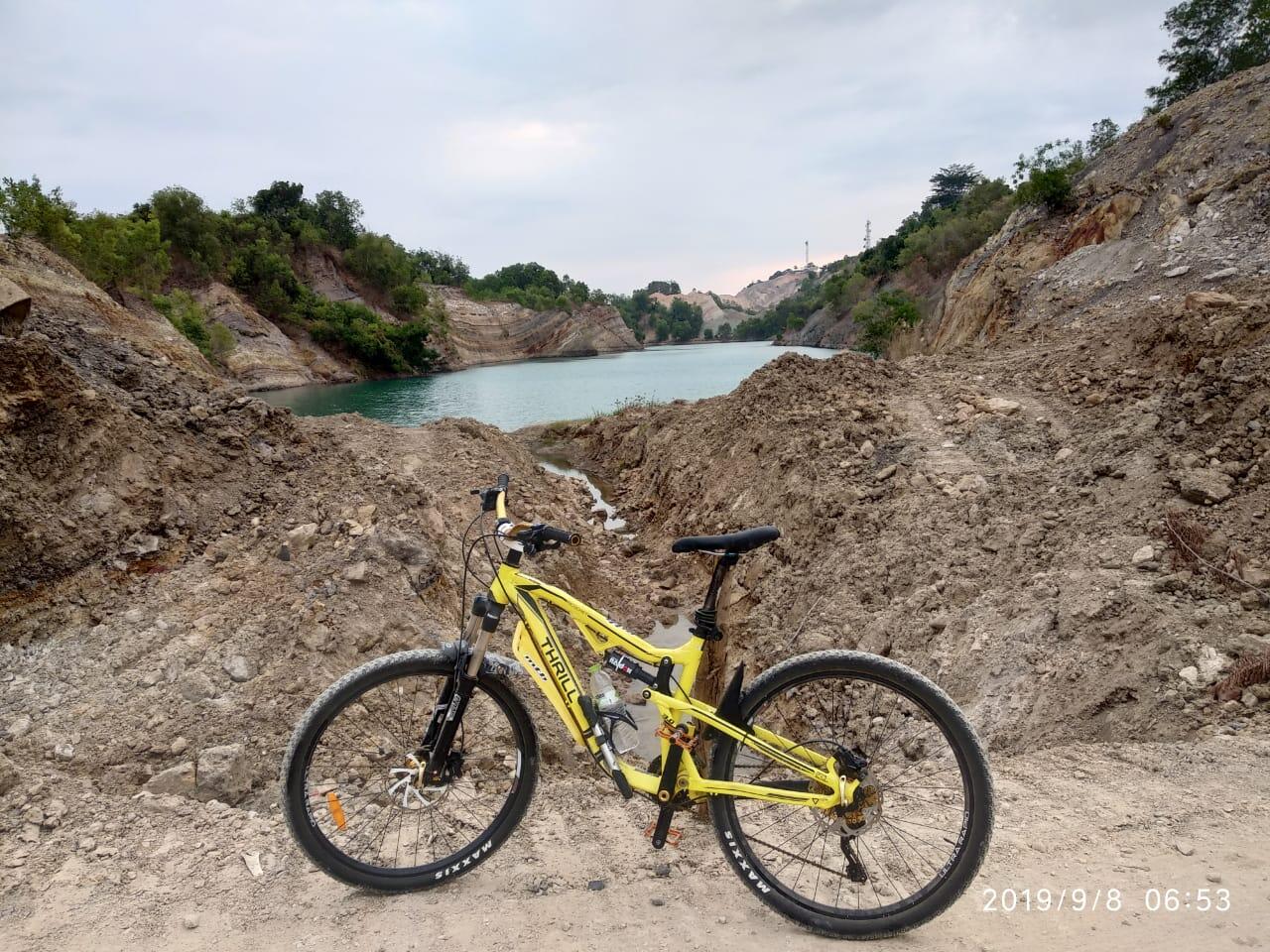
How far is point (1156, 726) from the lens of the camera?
11.5 ft

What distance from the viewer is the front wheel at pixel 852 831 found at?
7.33 ft

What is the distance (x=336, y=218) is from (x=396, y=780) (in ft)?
256

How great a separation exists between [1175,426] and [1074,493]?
1.01 m

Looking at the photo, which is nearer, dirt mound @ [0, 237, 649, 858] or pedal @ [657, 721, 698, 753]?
pedal @ [657, 721, 698, 753]

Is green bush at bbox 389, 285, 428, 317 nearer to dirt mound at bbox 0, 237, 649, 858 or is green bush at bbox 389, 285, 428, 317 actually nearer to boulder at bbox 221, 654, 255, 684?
dirt mound at bbox 0, 237, 649, 858

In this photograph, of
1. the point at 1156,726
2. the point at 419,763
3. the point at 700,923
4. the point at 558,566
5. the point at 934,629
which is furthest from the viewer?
the point at 558,566

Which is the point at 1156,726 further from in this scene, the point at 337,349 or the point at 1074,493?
the point at 337,349

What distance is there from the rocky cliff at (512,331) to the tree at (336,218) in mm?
10121

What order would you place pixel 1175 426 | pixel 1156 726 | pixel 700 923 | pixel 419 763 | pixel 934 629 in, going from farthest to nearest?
pixel 1175 426 < pixel 934 629 < pixel 1156 726 < pixel 419 763 < pixel 700 923

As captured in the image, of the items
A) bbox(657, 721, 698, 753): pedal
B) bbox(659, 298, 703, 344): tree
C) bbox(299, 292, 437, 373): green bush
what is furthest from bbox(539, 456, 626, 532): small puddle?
bbox(659, 298, 703, 344): tree

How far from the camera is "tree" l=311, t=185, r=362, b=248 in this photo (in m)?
68.8

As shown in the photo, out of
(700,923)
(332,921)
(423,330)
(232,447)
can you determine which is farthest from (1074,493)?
(423,330)

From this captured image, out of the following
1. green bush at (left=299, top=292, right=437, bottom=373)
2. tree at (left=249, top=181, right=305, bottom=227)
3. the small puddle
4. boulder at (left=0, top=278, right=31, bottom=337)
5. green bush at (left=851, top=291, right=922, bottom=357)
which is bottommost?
the small puddle
